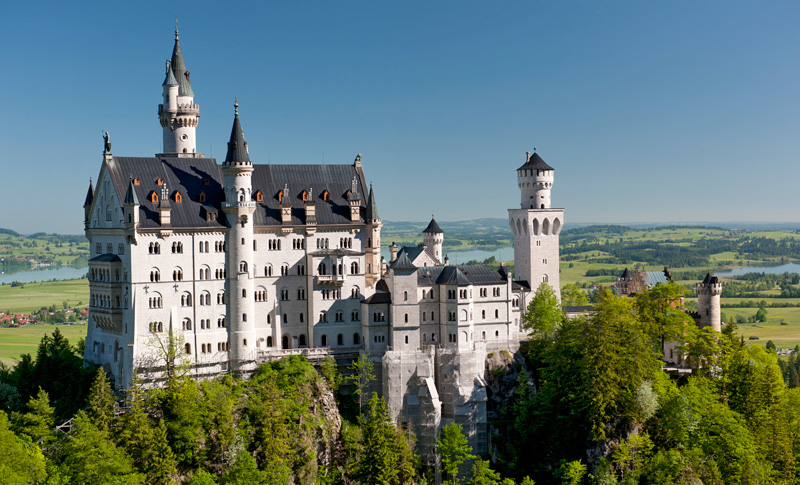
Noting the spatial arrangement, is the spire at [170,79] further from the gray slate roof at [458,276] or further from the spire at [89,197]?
the gray slate roof at [458,276]

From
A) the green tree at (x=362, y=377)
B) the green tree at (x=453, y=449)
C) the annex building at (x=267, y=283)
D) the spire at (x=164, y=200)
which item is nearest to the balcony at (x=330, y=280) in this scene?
the annex building at (x=267, y=283)

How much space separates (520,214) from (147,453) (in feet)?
168

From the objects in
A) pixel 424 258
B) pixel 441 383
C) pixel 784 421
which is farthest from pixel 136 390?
pixel 784 421

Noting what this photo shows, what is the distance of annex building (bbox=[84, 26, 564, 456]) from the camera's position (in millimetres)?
86312

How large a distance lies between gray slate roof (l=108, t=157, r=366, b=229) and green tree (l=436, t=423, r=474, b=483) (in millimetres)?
25136

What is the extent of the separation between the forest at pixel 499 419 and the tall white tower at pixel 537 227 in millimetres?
3578

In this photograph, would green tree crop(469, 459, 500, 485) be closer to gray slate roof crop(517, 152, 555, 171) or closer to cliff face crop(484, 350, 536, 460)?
cliff face crop(484, 350, 536, 460)

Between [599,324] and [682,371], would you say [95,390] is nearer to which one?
[599,324]

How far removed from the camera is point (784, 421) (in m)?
93.6

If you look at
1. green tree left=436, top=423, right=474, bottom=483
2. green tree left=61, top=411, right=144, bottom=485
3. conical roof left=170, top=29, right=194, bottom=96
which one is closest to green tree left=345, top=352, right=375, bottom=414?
green tree left=436, top=423, right=474, bottom=483

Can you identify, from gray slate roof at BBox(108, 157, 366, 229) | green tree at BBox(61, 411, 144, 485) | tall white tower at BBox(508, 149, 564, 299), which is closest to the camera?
green tree at BBox(61, 411, 144, 485)

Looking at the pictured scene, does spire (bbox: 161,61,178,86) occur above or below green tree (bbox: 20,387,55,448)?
above

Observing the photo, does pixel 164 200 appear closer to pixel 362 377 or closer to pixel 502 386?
pixel 362 377

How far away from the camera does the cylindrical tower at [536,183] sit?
104125 millimetres
